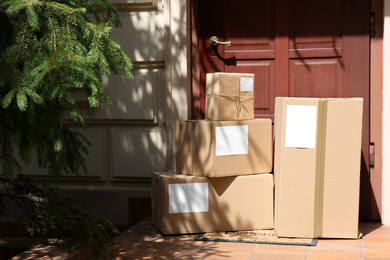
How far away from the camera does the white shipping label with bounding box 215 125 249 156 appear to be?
14.2 feet

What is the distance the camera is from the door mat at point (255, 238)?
417 centimetres

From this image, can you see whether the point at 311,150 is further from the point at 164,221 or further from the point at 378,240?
the point at 164,221

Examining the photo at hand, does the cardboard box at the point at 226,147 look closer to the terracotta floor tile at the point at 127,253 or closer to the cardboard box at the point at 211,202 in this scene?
the cardboard box at the point at 211,202

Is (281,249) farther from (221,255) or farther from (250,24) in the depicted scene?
(250,24)

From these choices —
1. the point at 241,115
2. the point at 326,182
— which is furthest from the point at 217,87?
Result: the point at 326,182

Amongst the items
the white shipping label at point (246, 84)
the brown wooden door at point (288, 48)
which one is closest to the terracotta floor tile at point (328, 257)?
the brown wooden door at point (288, 48)

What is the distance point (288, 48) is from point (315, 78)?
1.06 ft

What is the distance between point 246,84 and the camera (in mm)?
4438

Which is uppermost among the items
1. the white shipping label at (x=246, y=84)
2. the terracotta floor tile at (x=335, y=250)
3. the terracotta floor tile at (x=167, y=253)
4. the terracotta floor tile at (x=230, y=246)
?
the white shipping label at (x=246, y=84)

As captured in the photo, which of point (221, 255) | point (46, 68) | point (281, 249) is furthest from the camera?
point (281, 249)

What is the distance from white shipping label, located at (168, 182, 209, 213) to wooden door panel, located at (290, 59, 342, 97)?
115cm

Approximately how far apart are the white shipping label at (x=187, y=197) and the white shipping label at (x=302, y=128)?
2.32ft

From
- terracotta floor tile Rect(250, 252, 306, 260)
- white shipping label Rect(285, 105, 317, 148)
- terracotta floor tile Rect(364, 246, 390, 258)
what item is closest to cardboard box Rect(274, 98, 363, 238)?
white shipping label Rect(285, 105, 317, 148)

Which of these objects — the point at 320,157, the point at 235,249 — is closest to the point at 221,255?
the point at 235,249
